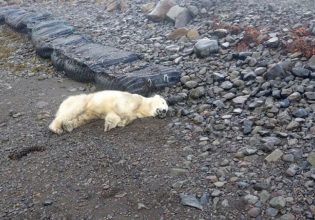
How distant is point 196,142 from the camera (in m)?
6.25

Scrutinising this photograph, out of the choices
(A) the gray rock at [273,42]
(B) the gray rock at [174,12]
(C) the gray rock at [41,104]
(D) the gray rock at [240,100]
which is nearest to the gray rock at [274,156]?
(D) the gray rock at [240,100]

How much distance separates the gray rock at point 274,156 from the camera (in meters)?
5.54

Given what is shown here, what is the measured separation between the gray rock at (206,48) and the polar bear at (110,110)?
193 centimetres

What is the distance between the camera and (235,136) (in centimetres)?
620

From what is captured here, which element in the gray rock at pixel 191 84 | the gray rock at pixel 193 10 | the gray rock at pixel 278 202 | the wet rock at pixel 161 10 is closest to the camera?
the gray rock at pixel 278 202

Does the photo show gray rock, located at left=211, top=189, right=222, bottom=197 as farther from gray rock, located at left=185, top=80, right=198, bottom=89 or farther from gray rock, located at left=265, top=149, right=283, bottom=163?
A: gray rock, located at left=185, top=80, right=198, bottom=89

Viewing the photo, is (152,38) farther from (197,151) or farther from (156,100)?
(197,151)

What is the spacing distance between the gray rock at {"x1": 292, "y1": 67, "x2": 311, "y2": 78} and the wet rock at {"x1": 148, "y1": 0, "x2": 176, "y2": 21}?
5.32 m

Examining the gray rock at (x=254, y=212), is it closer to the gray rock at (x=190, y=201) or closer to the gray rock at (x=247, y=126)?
the gray rock at (x=190, y=201)

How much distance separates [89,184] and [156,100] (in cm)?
202

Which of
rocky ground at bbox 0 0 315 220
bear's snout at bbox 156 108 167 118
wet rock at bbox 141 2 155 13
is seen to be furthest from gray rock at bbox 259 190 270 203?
wet rock at bbox 141 2 155 13

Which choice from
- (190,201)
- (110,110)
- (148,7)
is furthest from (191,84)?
(148,7)

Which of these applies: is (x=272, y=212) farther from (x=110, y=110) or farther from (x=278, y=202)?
(x=110, y=110)

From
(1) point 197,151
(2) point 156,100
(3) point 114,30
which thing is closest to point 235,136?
(1) point 197,151
